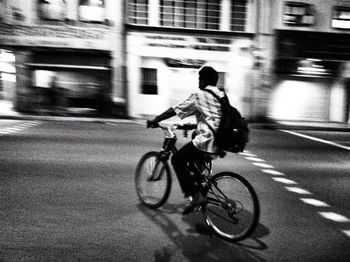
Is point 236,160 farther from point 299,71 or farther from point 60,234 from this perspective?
point 299,71

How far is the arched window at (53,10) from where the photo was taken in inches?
777

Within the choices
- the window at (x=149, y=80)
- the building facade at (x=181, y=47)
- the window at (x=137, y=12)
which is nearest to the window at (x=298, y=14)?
the building facade at (x=181, y=47)

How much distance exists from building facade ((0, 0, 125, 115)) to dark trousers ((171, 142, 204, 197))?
15.7 m

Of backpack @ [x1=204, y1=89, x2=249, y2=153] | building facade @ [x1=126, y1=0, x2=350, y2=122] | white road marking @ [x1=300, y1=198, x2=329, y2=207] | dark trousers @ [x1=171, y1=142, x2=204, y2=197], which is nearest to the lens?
backpack @ [x1=204, y1=89, x2=249, y2=153]

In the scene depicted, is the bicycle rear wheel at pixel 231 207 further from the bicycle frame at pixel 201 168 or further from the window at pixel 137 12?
the window at pixel 137 12

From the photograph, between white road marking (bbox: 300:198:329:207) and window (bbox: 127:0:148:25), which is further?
window (bbox: 127:0:148:25)

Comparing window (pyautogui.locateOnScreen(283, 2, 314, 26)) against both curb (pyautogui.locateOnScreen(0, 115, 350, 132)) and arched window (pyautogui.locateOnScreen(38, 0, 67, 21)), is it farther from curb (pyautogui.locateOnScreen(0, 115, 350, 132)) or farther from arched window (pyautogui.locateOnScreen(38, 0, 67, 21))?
arched window (pyautogui.locateOnScreen(38, 0, 67, 21))

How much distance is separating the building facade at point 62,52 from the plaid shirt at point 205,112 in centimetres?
1586

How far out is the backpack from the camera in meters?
4.17

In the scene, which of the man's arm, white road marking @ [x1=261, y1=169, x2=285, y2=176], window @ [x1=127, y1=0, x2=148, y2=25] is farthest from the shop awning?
the man's arm

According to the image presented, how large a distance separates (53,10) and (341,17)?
50.2 ft

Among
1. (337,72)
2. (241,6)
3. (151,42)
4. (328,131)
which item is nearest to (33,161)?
(151,42)

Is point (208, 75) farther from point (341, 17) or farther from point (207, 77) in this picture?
point (341, 17)

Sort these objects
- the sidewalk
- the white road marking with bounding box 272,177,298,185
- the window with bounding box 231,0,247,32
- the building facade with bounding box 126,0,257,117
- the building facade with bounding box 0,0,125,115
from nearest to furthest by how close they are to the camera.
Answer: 1. the white road marking with bounding box 272,177,298,185
2. the sidewalk
3. the building facade with bounding box 0,0,125,115
4. the building facade with bounding box 126,0,257,117
5. the window with bounding box 231,0,247,32
